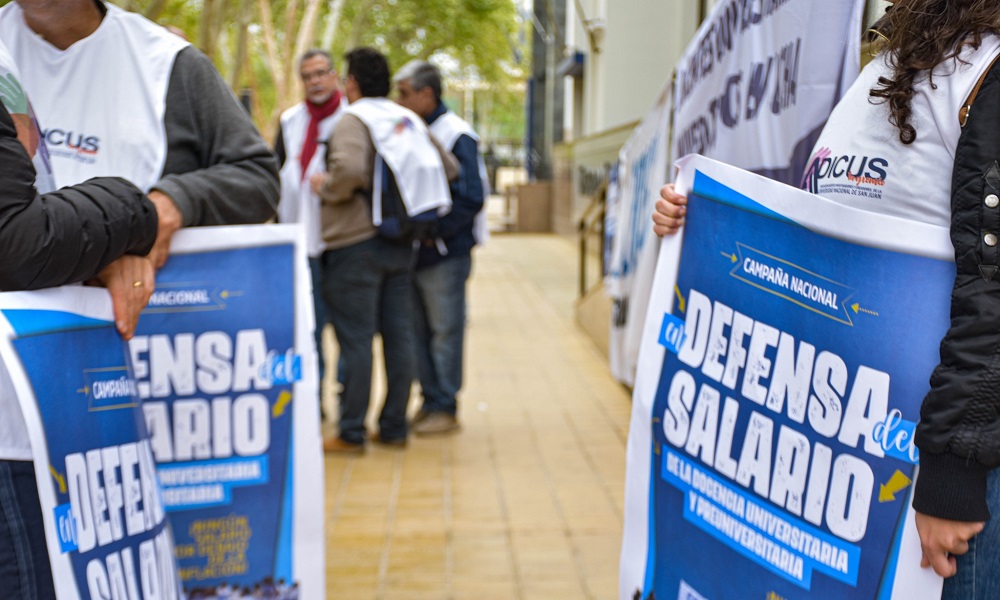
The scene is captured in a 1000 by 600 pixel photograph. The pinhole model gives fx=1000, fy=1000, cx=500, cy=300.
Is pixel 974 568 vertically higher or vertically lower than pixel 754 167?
lower

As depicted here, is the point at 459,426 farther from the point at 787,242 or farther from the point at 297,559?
the point at 787,242

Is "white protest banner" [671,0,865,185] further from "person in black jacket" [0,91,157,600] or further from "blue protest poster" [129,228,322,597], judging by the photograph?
"person in black jacket" [0,91,157,600]

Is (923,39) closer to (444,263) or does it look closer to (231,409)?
(231,409)

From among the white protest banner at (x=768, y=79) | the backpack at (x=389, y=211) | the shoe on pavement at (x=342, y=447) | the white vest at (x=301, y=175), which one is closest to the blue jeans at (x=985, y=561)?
the white protest banner at (x=768, y=79)

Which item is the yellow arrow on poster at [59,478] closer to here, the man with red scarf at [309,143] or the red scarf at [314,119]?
the man with red scarf at [309,143]

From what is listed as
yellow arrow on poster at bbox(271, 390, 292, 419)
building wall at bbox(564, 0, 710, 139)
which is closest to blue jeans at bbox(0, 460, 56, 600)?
yellow arrow on poster at bbox(271, 390, 292, 419)

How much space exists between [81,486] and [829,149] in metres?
1.43

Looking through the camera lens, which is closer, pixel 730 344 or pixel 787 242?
pixel 787 242

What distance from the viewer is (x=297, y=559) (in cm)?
226

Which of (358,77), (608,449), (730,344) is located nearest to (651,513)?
(730,344)

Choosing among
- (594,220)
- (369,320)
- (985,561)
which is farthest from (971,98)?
(594,220)

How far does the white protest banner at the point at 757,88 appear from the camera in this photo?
242 centimetres

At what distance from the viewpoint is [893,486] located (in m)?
1.56

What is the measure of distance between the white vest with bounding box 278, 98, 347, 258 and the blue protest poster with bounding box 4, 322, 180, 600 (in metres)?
3.15
